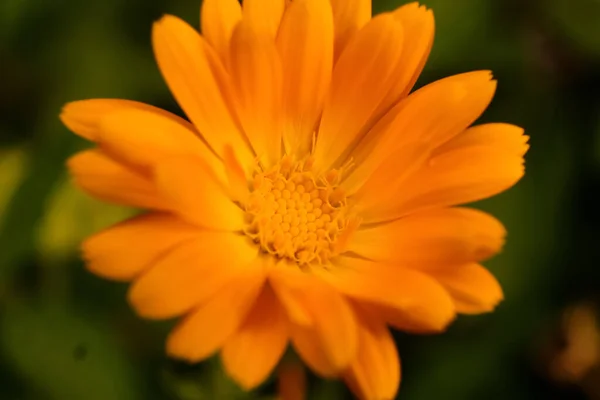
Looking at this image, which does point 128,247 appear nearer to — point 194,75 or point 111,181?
point 111,181

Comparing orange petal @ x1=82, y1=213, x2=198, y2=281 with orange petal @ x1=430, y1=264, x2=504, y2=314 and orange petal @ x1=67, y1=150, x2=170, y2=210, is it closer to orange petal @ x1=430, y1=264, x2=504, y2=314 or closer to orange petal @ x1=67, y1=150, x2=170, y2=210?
orange petal @ x1=67, y1=150, x2=170, y2=210

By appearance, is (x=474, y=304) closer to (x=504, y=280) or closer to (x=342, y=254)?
(x=342, y=254)

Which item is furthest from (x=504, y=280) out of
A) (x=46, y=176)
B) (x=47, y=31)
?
(x=47, y=31)

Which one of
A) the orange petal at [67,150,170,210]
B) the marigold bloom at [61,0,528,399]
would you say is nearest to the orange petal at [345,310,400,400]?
the marigold bloom at [61,0,528,399]

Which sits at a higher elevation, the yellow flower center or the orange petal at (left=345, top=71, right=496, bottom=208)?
the orange petal at (left=345, top=71, right=496, bottom=208)

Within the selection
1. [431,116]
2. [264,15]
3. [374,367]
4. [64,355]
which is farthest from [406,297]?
[64,355]

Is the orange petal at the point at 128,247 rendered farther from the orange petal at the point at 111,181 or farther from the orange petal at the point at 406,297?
the orange petal at the point at 406,297
